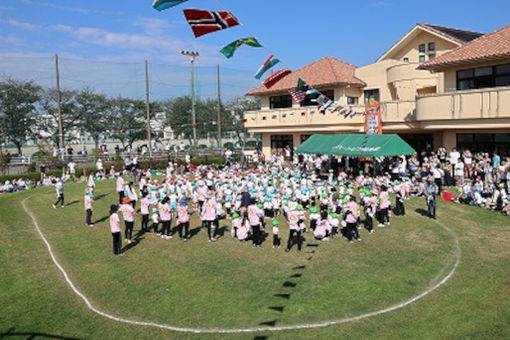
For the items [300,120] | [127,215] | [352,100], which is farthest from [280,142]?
[127,215]

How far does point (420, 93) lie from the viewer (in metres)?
30.6

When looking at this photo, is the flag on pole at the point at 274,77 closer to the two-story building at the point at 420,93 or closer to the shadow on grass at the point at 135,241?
the shadow on grass at the point at 135,241

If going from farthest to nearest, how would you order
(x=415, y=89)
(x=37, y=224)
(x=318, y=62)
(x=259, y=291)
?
(x=318, y=62) < (x=415, y=89) < (x=37, y=224) < (x=259, y=291)

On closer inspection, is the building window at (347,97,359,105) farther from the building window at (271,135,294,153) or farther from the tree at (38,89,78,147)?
the tree at (38,89,78,147)

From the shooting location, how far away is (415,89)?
98.4ft

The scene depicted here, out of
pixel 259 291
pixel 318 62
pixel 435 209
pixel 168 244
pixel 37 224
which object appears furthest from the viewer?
pixel 318 62

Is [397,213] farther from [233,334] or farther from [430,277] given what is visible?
[233,334]

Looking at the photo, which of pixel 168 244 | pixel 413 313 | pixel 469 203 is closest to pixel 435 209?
pixel 469 203

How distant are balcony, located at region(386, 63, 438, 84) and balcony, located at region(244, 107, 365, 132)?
3238 mm

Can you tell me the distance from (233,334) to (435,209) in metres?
12.5

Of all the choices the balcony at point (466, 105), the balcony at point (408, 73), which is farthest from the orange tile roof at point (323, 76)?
the balcony at point (466, 105)

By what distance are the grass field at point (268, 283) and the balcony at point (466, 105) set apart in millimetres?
7320

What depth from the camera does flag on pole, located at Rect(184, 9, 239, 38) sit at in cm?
1200

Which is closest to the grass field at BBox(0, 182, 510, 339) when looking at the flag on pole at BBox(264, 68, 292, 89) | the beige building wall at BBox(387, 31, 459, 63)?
the flag on pole at BBox(264, 68, 292, 89)
